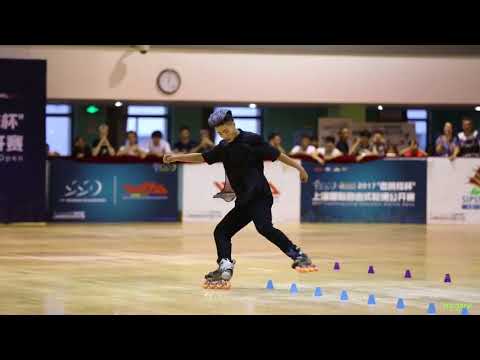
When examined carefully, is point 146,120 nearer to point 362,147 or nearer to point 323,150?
point 323,150

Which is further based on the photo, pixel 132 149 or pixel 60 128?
pixel 60 128

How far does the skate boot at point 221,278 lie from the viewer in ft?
40.3

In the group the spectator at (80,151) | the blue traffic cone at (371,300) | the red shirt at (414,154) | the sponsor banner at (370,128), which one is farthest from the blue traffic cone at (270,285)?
the sponsor banner at (370,128)

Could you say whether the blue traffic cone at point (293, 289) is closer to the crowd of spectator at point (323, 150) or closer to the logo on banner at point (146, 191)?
the crowd of spectator at point (323, 150)

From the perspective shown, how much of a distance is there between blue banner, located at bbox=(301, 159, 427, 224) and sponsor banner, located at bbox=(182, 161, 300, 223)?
1.44ft

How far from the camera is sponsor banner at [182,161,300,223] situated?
24812 millimetres

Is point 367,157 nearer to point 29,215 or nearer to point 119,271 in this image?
point 29,215

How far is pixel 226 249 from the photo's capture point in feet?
41.2

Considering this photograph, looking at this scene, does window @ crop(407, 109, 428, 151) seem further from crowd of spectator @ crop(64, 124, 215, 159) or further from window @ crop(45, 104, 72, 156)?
crowd of spectator @ crop(64, 124, 215, 159)

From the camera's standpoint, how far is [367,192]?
25234mm

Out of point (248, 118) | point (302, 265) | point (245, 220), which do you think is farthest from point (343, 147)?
point (245, 220)

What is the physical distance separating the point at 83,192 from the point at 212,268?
10321 mm

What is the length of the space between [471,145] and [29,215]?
10.1 m
